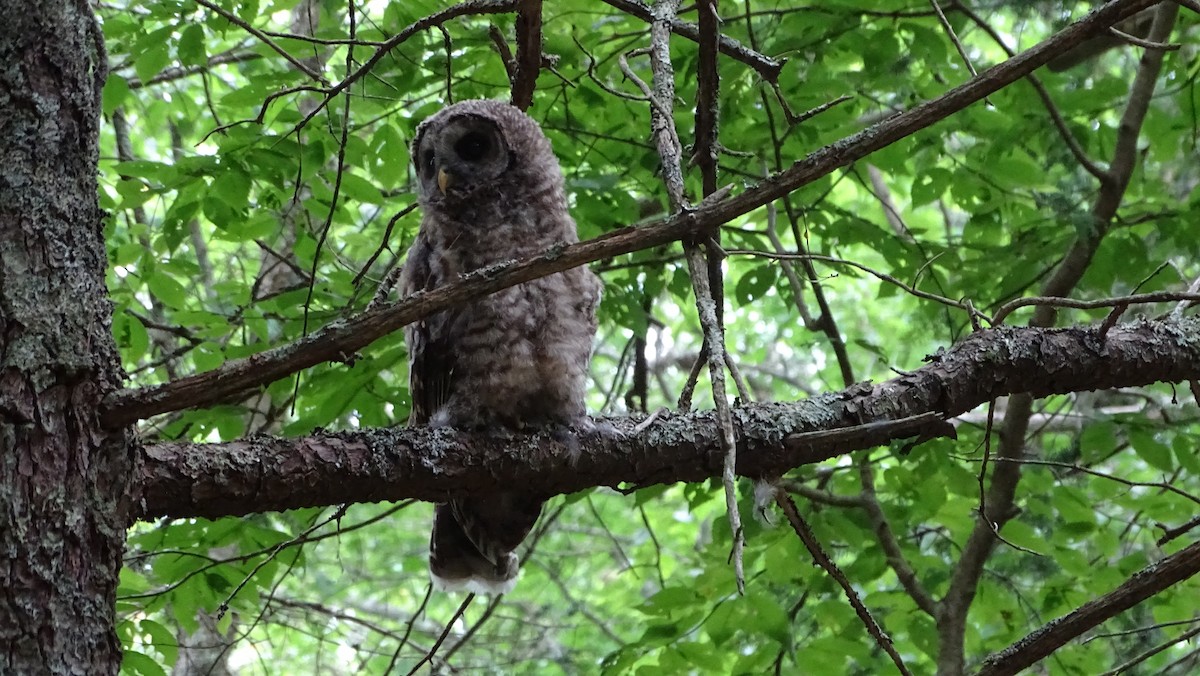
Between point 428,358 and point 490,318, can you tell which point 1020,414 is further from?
point 428,358

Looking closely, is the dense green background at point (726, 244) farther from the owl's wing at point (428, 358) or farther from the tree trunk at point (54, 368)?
the tree trunk at point (54, 368)

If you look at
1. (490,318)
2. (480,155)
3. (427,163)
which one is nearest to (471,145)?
(480,155)

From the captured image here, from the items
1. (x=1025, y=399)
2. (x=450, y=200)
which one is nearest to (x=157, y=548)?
(x=450, y=200)

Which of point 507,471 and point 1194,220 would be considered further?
point 1194,220

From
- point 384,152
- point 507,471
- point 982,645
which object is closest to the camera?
point 507,471

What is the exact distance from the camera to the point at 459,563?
2.94m

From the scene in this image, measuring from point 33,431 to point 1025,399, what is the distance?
302 cm

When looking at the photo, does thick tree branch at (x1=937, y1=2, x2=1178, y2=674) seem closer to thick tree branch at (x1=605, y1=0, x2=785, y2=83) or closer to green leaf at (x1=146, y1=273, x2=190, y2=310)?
thick tree branch at (x1=605, y1=0, x2=785, y2=83)

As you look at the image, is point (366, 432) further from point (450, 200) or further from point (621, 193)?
point (621, 193)

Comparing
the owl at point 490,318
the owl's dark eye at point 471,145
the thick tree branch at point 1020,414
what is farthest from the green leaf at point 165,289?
the thick tree branch at point 1020,414

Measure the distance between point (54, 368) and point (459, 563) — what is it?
1.59 metres

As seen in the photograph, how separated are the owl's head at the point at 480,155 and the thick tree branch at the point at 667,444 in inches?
38.1

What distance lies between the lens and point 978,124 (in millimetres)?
3615

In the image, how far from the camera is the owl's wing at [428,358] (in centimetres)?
279
